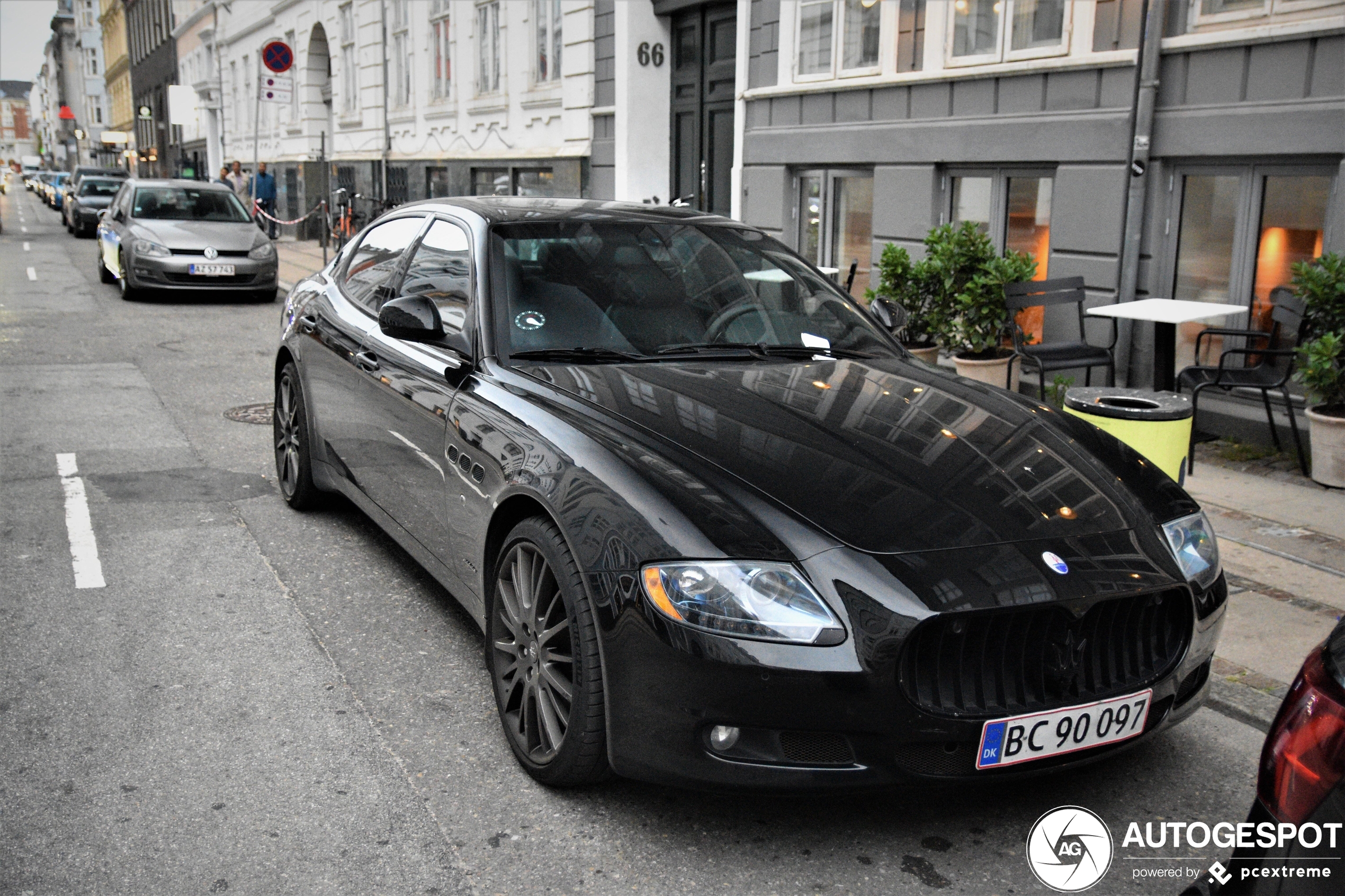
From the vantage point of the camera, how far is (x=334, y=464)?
547 centimetres

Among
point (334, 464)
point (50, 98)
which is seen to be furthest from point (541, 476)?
point (50, 98)

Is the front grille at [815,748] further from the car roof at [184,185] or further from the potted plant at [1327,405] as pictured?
the car roof at [184,185]

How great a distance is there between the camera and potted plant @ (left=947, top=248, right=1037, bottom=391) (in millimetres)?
8891

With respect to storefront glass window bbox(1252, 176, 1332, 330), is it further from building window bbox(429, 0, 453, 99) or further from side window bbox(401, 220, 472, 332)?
building window bbox(429, 0, 453, 99)

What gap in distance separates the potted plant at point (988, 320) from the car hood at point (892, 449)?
4.90 metres

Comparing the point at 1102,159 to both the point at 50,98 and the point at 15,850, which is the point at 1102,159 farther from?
the point at 50,98

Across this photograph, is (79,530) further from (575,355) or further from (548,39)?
(548,39)

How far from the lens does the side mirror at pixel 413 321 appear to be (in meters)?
4.12

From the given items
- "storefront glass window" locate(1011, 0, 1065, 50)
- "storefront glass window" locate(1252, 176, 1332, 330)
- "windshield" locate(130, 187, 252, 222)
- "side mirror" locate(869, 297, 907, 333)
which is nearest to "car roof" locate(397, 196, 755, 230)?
"side mirror" locate(869, 297, 907, 333)

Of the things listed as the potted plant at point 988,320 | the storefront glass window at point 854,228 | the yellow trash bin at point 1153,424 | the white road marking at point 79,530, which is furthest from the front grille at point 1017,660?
the storefront glass window at point 854,228

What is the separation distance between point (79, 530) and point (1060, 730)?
4.78 m

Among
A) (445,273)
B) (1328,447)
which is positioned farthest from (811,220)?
(445,273)

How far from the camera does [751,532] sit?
9.57 ft

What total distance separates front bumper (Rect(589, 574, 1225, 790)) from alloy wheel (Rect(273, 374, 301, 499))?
11.5 ft
